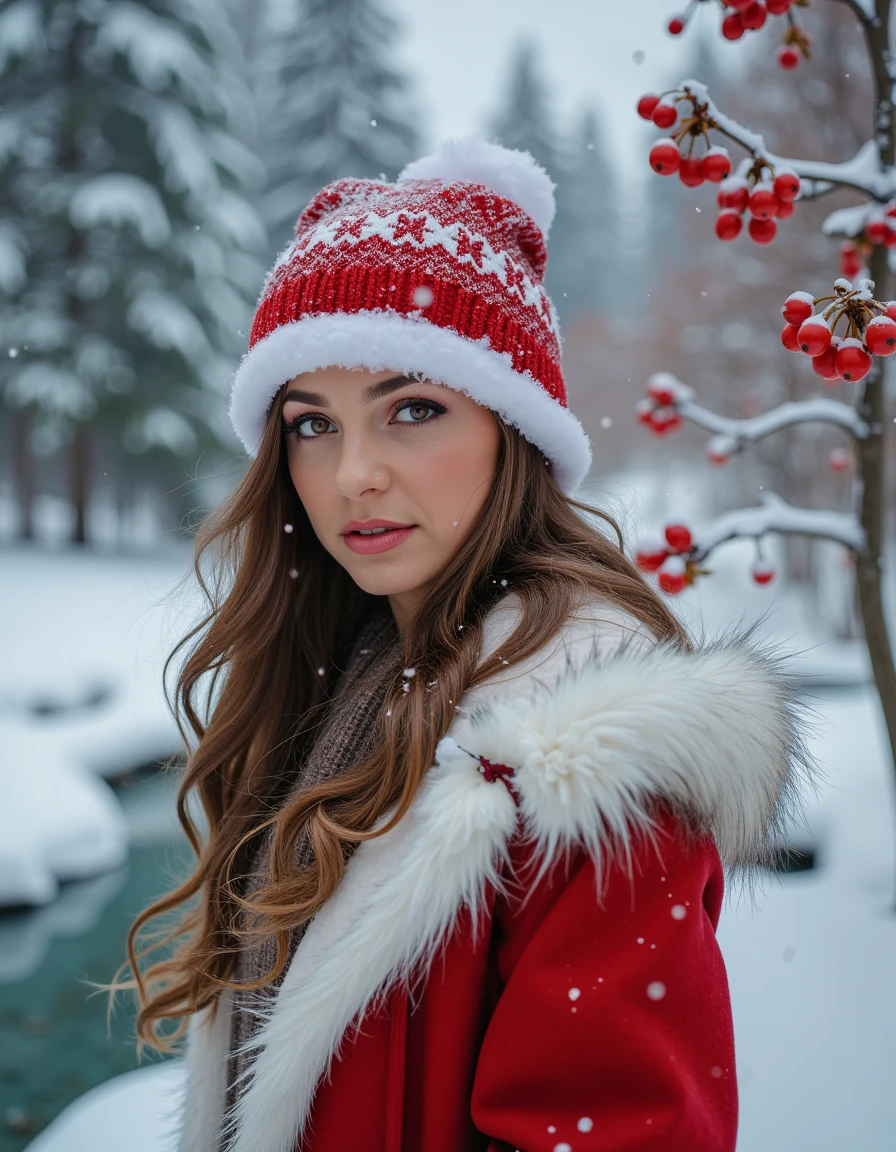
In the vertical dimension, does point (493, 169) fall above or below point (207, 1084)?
above

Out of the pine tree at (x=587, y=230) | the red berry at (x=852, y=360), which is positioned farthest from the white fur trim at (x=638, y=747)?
the pine tree at (x=587, y=230)

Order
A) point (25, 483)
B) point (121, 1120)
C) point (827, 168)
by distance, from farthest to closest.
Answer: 1. point (25, 483)
2. point (121, 1120)
3. point (827, 168)

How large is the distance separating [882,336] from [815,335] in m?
0.11

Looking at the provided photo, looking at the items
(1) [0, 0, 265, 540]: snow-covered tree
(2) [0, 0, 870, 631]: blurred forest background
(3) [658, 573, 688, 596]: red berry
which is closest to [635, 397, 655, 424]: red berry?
(3) [658, 573, 688, 596]: red berry

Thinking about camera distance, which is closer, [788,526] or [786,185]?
[786,185]

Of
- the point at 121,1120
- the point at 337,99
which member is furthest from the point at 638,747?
the point at 337,99

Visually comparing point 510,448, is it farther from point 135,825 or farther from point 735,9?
point 135,825

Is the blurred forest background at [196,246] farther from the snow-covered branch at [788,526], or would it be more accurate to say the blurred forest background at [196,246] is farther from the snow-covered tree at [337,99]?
the snow-covered branch at [788,526]

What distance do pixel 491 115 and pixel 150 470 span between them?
11.3 m

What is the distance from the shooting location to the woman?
3.63 feet

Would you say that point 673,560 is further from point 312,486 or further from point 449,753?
point 449,753

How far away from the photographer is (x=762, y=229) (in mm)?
2152

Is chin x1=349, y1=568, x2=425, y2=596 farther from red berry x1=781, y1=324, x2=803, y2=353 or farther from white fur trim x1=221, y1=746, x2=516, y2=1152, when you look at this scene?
red berry x1=781, y1=324, x2=803, y2=353

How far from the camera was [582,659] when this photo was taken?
1296 millimetres
